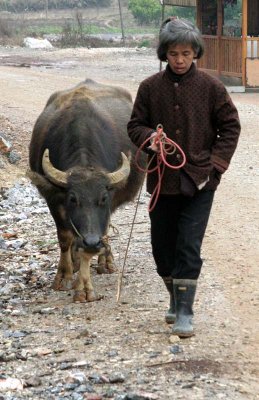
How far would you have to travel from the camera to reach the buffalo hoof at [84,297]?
7.18 metres

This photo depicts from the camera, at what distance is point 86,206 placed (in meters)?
6.87

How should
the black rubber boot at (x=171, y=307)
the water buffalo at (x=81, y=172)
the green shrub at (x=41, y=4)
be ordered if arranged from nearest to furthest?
the black rubber boot at (x=171, y=307) → the water buffalo at (x=81, y=172) → the green shrub at (x=41, y=4)

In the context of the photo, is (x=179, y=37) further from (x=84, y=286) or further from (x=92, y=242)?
(x=84, y=286)

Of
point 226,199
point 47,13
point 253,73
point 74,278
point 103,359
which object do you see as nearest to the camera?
point 103,359

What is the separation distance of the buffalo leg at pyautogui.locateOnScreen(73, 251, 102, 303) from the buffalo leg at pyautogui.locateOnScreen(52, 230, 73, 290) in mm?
350

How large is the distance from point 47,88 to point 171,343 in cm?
1812

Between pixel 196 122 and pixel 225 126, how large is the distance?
18cm

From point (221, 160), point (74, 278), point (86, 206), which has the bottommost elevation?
point (74, 278)

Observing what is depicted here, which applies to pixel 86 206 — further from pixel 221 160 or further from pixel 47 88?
pixel 47 88

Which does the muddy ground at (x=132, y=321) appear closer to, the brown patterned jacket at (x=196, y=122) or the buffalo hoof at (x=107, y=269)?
the buffalo hoof at (x=107, y=269)

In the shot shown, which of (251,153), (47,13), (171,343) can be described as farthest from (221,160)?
(47,13)

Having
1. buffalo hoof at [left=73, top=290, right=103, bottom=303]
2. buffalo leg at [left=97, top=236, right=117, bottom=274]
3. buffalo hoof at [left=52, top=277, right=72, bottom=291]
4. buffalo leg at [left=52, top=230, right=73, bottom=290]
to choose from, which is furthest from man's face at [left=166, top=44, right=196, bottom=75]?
buffalo leg at [left=97, top=236, right=117, bottom=274]

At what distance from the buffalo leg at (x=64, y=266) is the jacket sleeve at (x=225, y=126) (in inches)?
92.6

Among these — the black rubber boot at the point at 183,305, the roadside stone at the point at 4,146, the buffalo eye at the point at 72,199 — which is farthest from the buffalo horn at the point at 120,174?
the roadside stone at the point at 4,146
